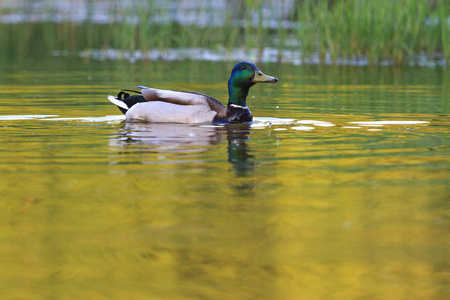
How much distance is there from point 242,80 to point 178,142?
267 cm

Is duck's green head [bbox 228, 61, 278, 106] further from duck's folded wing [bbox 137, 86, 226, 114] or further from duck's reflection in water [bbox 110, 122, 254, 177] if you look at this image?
duck's reflection in water [bbox 110, 122, 254, 177]

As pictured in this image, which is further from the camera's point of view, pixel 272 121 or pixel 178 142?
pixel 272 121

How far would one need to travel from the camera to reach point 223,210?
6.26 m

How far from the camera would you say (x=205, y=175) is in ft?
25.0

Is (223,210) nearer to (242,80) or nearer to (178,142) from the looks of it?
(178,142)

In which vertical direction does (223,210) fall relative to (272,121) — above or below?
below

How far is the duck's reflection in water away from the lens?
8453 mm

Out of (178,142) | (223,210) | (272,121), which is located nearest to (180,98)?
(272,121)

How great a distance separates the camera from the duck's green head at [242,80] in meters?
12.0

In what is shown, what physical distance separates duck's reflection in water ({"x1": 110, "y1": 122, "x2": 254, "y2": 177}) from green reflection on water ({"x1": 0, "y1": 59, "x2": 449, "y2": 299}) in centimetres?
2

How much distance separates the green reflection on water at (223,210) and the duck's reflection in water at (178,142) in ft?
0.08

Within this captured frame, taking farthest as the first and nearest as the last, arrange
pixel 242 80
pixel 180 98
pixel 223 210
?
pixel 242 80 → pixel 180 98 → pixel 223 210

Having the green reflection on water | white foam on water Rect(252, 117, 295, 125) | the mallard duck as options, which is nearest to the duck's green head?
the mallard duck

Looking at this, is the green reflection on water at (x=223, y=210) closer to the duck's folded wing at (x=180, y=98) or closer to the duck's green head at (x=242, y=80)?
the duck's folded wing at (x=180, y=98)
